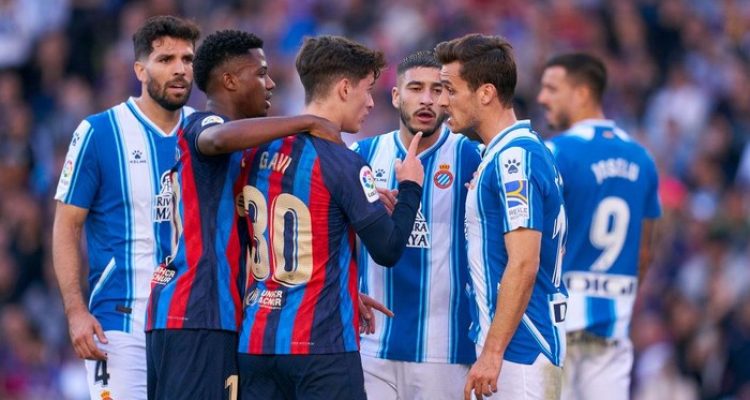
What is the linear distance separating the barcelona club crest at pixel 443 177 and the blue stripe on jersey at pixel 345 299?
1182 mm

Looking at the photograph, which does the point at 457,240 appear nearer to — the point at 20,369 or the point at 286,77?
the point at 20,369

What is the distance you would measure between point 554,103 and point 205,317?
421 centimetres

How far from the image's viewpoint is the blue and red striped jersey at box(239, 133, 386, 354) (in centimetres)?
680

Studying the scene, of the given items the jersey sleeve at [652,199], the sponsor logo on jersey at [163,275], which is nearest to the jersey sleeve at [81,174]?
the sponsor logo on jersey at [163,275]

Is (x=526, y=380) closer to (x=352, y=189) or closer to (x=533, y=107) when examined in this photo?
(x=352, y=189)

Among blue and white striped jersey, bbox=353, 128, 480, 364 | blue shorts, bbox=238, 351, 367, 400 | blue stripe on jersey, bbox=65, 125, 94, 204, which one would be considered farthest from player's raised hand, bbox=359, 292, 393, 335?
blue stripe on jersey, bbox=65, 125, 94, 204

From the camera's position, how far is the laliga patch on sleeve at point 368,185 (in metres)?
6.83

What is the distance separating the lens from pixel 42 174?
16.5 metres

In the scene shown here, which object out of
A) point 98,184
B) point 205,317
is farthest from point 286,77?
point 205,317

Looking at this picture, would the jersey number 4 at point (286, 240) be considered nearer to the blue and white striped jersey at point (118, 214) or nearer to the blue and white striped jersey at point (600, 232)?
the blue and white striped jersey at point (118, 214)

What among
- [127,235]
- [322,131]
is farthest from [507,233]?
[127,235]

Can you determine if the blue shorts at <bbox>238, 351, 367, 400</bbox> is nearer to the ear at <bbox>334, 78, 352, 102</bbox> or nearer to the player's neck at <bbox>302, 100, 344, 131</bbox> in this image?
the player's neck at <bbox>302, 100, 344, 131</bbox>

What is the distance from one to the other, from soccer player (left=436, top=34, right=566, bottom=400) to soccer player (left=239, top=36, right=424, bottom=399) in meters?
0.47

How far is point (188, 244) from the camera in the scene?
705 cm
